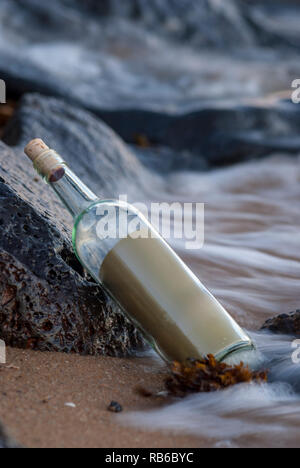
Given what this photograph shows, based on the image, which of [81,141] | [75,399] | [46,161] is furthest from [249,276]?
[81,141]

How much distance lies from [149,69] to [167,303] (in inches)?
303

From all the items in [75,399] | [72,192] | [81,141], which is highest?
[81,141]

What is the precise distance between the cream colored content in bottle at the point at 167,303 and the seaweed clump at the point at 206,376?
0.03 m

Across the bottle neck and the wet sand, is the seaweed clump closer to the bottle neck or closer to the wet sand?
the wet sand

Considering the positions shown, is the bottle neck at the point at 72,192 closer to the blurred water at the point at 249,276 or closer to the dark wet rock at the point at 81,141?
the blurred water at the point at 249,276

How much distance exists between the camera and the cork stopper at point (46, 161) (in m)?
1.59

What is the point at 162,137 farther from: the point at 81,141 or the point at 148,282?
the point at 148,282

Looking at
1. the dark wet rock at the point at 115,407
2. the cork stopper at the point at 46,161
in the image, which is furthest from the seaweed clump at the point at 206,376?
the cork stopper at the point at 46,161

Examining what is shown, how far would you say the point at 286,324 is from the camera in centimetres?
183

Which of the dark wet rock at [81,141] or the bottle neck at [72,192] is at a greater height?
the dark wet rock at [81,141]

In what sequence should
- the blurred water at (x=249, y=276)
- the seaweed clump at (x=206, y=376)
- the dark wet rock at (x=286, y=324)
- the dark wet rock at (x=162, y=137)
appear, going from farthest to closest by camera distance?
the dark wet rock at (x=162, y=137), the dark wet rock at (x=286, y=324), the seaweed clump at (x=206, y=376), the blurred water at (x=249, y=276)
